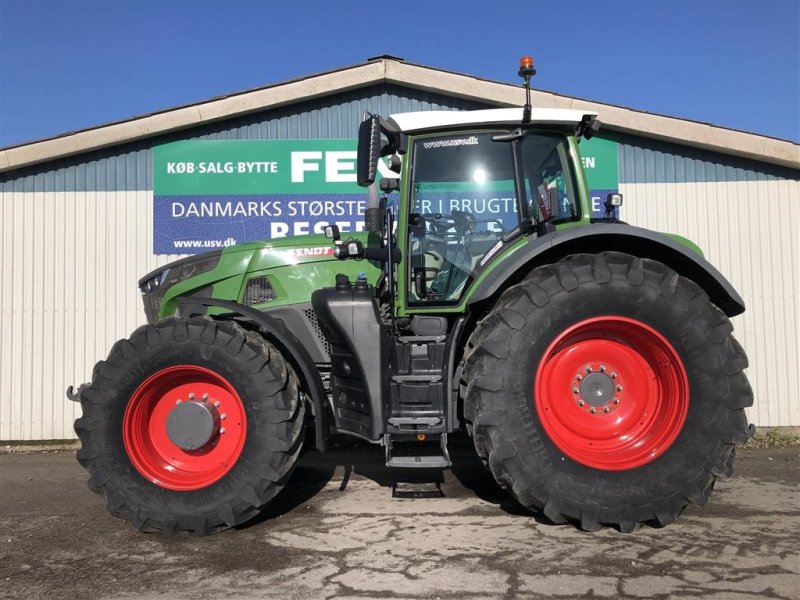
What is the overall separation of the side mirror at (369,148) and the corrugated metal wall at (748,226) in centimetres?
432

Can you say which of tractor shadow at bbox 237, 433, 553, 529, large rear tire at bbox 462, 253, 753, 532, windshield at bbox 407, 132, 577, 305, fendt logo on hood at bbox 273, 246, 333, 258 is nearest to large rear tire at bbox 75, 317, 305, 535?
tractor shadow at bbox 237, 433, 553, 529

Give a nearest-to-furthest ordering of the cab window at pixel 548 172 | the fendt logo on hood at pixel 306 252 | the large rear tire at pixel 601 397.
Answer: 1. the large rear tire at pixel 601 397
2. the cab window at pixel 548 172
3. the fendt logo on hood at pixel 306 252

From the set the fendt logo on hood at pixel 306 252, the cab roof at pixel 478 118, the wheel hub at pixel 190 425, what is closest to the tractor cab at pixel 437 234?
the cab roof at pixel 478 118

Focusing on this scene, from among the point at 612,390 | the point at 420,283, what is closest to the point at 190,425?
the point at 420,283

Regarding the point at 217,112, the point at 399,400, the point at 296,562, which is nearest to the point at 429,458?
the point at 399,400

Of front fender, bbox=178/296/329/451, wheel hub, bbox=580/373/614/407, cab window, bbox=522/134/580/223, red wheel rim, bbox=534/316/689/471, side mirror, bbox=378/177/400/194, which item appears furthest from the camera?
side mirror, bbox=378/177/400/194

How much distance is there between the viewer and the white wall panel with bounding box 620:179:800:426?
653 cm

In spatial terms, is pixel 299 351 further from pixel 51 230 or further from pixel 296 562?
pixel 51 230

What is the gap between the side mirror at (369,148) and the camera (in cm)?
338

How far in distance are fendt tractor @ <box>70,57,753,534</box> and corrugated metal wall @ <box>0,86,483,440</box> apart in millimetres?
3036

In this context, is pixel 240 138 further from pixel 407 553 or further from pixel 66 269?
pixel 407 553

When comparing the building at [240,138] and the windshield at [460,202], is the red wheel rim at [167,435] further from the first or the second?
the building at [240,138]

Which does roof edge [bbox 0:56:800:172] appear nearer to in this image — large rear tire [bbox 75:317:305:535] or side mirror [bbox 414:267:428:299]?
side mirror [bbox 414:267:428:299]

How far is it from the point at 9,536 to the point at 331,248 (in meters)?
2.76
